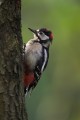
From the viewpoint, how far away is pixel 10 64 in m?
5.56

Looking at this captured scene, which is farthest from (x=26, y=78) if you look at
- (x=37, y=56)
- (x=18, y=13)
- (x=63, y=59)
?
(x=63, y=59)

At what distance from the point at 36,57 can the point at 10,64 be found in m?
1.81

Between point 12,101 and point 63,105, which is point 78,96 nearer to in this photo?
point 63,105

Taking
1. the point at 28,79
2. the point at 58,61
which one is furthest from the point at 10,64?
the point at 58,61

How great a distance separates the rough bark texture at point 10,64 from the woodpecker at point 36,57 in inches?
53.4

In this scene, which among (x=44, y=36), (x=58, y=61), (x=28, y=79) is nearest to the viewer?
(x=28, y=79)

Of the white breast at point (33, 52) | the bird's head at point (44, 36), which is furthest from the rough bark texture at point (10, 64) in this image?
the bird's head at point (44, 36)

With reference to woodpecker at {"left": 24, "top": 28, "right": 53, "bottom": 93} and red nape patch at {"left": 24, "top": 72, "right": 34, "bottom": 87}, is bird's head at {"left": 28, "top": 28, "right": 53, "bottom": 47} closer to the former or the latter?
woodpecker at {"left": 24, "top": 28, "right": 53, "bottom": 93}

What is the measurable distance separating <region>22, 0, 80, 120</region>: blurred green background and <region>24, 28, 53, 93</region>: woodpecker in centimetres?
474

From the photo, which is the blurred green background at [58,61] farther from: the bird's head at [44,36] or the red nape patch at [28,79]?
the red nape patch at [28,79]

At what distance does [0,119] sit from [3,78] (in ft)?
1.08

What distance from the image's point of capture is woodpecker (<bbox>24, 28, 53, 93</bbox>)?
23.3ft

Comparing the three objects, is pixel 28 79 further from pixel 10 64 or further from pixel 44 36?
pixel 10 64

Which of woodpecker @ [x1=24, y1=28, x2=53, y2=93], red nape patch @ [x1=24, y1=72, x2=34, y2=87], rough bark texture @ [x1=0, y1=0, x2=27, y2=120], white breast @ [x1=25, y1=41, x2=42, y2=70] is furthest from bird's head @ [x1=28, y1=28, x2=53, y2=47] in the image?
rough bark texture @ [x1=0, y1=0, x2=27, y2=120]
